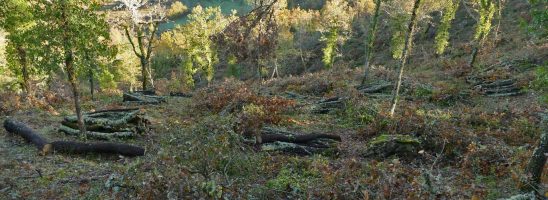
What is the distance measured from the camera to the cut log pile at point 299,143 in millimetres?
12641

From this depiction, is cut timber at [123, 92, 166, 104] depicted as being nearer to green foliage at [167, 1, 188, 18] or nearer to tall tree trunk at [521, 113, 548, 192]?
tall tree trunk at [521, 113, 548, 192]

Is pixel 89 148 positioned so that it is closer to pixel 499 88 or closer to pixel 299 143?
pixel 299 143

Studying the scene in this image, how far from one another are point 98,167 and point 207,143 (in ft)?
14.7

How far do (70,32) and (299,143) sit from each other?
8507 millimetres

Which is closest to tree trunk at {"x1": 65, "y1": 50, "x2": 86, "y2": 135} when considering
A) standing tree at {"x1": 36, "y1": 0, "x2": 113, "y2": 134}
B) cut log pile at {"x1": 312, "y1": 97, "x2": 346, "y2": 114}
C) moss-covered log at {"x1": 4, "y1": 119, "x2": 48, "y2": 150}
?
standing tree at {"x1": 36, "y1": 0, "x2": 113, "y2": 134}

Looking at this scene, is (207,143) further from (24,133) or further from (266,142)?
(24,133)

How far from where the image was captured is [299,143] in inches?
527

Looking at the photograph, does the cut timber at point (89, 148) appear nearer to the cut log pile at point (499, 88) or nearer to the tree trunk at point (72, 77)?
the tree trunk at point (72, 77)

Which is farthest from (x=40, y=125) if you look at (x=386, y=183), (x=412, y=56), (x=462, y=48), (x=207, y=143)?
(x=412, y=56)

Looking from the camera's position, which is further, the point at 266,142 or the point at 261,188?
the point at 266,142

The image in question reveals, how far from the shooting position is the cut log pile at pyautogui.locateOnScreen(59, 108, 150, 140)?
14.7m

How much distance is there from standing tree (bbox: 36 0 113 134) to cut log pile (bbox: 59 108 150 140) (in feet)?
7.76

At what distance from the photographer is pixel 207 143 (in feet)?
28.1

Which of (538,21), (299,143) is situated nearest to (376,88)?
(299,143)
